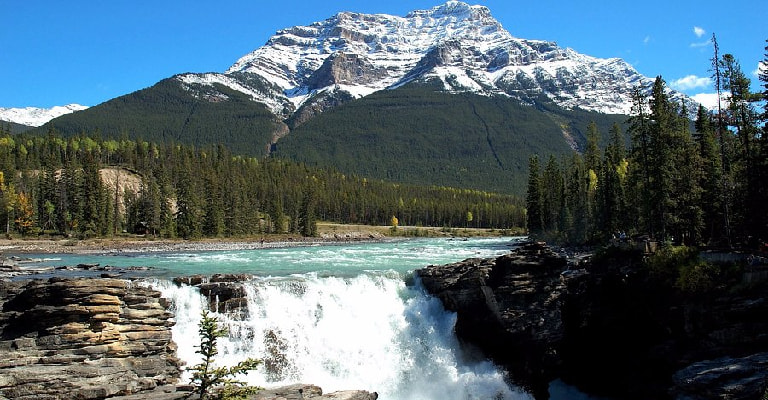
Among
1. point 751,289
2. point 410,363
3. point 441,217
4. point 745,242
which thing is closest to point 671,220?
point 745,242

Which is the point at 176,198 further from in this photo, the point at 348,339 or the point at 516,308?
the point at 516,308

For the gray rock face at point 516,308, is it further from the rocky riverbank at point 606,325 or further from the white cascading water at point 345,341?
the white cascading water at point 345,341

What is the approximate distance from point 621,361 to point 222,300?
2526 cm

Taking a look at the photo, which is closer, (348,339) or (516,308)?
(348,339)

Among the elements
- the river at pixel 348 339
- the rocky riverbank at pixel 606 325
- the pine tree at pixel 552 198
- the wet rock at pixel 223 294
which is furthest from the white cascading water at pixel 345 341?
the pine tree at pixel 552 198

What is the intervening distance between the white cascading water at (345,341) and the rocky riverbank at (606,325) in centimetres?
213

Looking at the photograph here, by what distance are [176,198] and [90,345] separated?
364ft

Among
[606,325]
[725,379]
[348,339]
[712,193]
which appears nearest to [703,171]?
[712,193]

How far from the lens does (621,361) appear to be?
104 ft

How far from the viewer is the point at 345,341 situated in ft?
112

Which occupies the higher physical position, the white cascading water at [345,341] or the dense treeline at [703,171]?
the dense treeline at [703,171]

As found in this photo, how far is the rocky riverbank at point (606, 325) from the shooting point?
23.8 meters

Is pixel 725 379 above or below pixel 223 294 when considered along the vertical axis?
below

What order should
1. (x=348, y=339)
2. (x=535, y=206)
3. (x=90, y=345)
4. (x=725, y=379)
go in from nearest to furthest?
(x=725, y=379)
(x=90, y=345)
(x=348, y=339)
(x=535, y=206)
